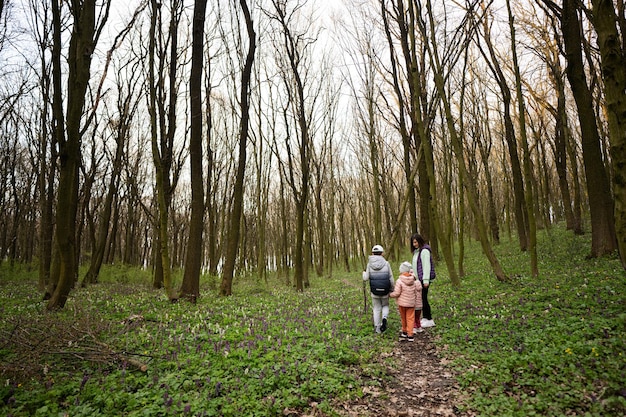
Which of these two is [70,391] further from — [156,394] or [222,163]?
[222,163]

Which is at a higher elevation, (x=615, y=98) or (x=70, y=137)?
(x=70, y=137)

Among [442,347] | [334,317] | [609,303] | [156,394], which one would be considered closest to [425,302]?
[442,347]

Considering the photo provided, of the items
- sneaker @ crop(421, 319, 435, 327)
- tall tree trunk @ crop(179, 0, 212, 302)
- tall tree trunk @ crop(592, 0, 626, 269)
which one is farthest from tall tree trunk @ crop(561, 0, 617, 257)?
tall tree trunk @ crop(179, 0, 212, 302)

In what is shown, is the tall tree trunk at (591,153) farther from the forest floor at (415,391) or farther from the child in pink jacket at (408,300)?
the forest floor at (415,391)

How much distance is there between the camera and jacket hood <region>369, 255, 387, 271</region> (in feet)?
25.1

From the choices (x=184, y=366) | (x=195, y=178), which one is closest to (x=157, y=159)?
(x=195, y=178)

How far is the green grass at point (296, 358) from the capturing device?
3811 millimetres

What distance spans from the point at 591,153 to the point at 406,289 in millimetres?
8466

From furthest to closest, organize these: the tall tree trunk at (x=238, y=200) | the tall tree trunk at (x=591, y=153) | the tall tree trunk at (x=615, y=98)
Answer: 1. the tall tree trunk at (x=238, y=200)
2. the tall tree trunk at (x=591, y=153)
3. the tall tree trunk at (x=615, y=98)

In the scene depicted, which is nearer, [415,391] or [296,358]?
[415,391]

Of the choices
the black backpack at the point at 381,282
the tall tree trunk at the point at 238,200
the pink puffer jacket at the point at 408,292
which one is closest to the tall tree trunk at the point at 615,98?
the pink puffer jacket at the point at 408,292

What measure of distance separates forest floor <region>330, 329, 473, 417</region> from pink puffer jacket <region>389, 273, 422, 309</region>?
3.67ft

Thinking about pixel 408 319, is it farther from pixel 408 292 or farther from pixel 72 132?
pixel 72 132

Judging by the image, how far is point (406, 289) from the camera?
7188mm
